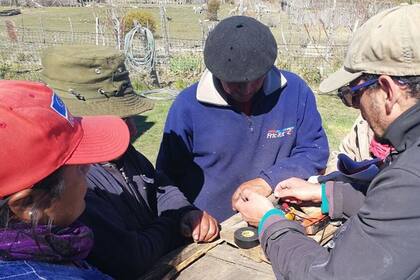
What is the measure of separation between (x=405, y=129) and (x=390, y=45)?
293 millimetres

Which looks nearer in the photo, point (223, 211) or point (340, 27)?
point (223, 211)

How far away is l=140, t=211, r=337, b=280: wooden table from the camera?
200 cm

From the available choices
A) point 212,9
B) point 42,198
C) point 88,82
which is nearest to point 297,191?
point 88,82

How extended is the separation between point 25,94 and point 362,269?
1.12 metres

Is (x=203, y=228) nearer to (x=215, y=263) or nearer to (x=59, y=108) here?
(x=215, y=263)

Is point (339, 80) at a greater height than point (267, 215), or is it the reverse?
point (339, 80)

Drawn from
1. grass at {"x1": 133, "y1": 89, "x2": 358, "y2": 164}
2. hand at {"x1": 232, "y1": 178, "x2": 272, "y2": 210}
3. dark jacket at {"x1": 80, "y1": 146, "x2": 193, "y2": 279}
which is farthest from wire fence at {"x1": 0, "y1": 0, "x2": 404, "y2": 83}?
dark jacket at {"x1": 80, "y1": 146, "x2": 193, "y2": 279}

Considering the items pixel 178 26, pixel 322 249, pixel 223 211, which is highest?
pixel 322 249

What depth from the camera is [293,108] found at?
313 cm

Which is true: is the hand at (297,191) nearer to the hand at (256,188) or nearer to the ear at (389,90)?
the hand at (256,188)

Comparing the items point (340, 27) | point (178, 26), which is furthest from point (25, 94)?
point (178, 26)

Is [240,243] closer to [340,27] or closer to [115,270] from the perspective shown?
[115,270]

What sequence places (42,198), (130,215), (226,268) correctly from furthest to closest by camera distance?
(130,215), (226,268), (42,198)

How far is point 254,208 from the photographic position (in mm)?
2293
